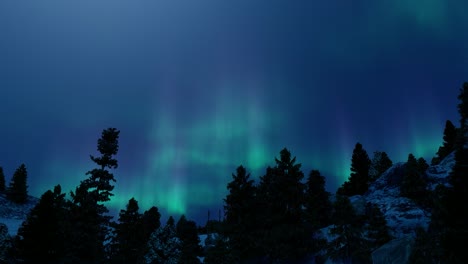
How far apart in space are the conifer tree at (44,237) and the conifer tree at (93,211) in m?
1.39

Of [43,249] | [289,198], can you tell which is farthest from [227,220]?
[43,249]

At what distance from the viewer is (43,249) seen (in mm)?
31328

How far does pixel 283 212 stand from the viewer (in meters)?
39.4

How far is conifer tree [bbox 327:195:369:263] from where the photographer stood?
33.0 meters

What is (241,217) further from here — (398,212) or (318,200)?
(398,212)

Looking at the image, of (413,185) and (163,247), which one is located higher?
(413,185)

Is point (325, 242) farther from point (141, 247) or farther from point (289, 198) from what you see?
point (141, 247)

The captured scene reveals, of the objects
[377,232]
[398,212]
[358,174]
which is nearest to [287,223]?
[377,232]

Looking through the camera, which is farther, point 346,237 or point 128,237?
point 128,237

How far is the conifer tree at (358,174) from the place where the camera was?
67.8 m

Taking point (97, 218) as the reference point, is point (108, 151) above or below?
above

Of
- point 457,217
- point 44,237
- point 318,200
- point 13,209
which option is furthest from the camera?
point 13,209

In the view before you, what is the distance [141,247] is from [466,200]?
44.5 m

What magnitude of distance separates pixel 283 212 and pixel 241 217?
5.29 metres
